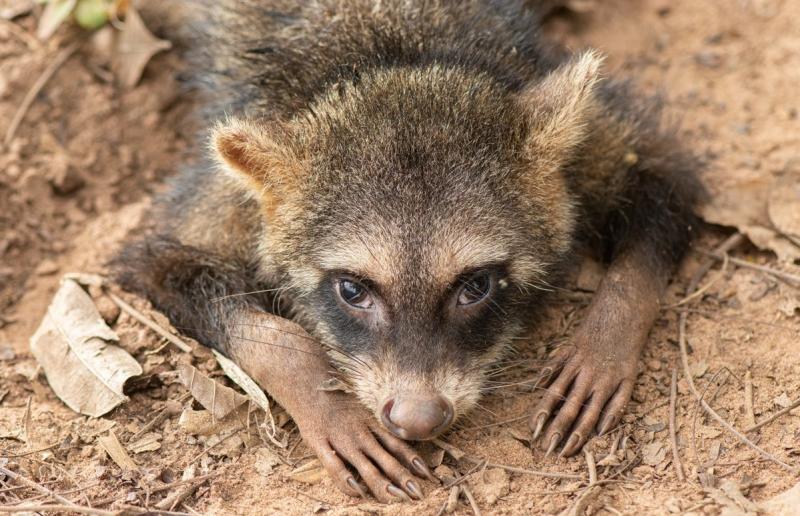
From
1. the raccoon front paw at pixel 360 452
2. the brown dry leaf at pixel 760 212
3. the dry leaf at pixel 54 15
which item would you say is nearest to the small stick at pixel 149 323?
the raccoon front paw at pixel 360 452

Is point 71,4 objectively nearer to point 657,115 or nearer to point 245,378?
point 245,378

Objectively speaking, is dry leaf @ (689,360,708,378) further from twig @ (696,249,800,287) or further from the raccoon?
twig @ (696,249,800,287)

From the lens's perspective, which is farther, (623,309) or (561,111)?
(623,309)

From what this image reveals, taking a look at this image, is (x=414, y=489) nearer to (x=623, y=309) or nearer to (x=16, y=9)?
(x=623, y=309)

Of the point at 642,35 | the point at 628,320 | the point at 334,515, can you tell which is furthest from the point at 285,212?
the point at 642,35

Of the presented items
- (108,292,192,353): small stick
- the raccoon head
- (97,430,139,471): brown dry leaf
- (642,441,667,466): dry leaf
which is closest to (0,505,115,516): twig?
(97,430,139,471): brown dry leaf

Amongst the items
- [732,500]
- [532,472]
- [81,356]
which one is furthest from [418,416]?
[81,356]
